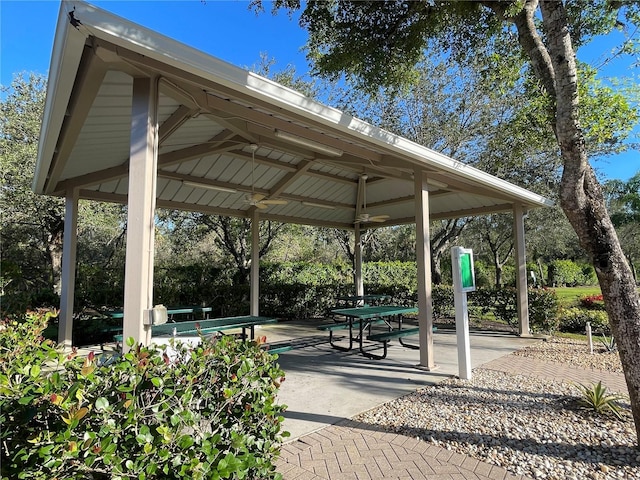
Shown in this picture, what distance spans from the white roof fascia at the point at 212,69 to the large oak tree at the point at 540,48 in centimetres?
186

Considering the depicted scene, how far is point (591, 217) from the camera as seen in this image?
3.22 m

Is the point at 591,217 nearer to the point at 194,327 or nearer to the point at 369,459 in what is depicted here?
the point at 369,459

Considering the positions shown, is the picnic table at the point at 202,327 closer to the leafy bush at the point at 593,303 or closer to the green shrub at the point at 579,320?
the green shrub at the point at 579,320

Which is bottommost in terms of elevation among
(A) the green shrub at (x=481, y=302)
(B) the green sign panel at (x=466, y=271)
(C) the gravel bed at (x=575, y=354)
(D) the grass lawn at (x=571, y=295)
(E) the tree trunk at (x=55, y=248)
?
(C) the gravel bed at (x=575, y=354)

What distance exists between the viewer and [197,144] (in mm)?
5840

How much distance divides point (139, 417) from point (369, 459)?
195 cm

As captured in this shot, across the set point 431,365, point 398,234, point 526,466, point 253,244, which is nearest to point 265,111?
point 526,466

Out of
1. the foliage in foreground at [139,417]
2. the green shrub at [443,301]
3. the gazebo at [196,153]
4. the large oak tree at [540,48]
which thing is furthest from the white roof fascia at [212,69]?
the green shrub at [443,301]

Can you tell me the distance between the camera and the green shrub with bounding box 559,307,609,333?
28.6ft

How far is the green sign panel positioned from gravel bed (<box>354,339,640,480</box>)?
4.23ft

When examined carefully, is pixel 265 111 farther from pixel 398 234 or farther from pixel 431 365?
pixel 398 234

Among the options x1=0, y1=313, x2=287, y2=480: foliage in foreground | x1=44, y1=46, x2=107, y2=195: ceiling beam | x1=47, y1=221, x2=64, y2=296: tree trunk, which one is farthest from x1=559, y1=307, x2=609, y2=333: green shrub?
x1=47, y1=221, x2=64, y2=296: tree trunk

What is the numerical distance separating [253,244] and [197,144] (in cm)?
356

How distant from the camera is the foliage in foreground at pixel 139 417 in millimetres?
1432
